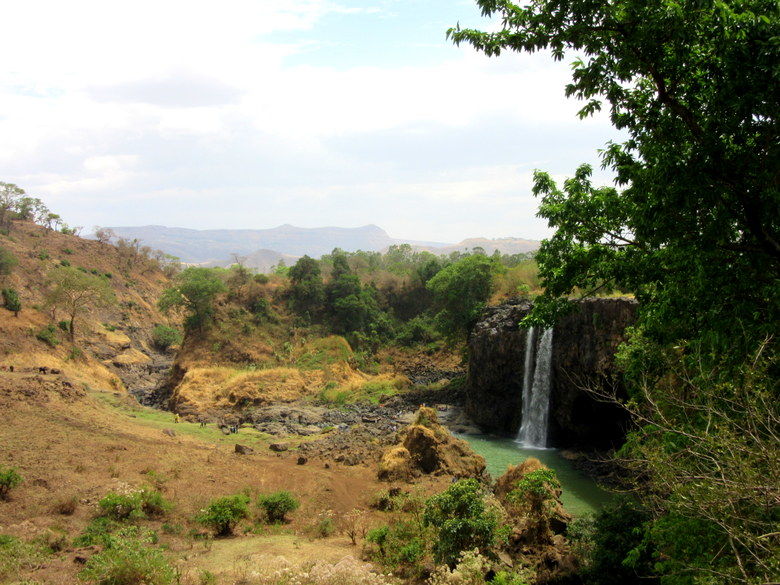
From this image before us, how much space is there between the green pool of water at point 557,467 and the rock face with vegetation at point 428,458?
1773mm

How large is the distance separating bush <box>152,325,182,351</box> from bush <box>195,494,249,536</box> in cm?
4691

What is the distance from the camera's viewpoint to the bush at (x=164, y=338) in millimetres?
54750

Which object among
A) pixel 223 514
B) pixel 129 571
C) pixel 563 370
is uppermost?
pixel 563 370

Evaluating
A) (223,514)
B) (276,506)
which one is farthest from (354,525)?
(223,514)

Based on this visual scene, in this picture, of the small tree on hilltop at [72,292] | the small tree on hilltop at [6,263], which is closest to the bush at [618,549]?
the small tree on hilltop at [72,292]

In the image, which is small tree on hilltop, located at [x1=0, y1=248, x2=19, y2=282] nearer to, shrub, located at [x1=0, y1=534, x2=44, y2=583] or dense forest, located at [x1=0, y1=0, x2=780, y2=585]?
dense forest, located at [x1=0, y1=0, x2=780, y2=585]

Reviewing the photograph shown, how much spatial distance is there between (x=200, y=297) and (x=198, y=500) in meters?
25.7

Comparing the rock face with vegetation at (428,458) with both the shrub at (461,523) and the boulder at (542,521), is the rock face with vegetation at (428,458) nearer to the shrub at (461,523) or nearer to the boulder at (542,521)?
the boulder at (542,521)

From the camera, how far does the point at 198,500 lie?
530 inches

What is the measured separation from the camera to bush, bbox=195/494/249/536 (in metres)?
11.6

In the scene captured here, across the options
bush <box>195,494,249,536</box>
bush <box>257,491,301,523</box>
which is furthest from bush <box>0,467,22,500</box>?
bush <box>257,491,301,523</box>

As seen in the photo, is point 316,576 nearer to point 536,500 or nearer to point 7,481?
point 536,500

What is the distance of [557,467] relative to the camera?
67.7ft

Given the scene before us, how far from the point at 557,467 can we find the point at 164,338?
1848 inches
